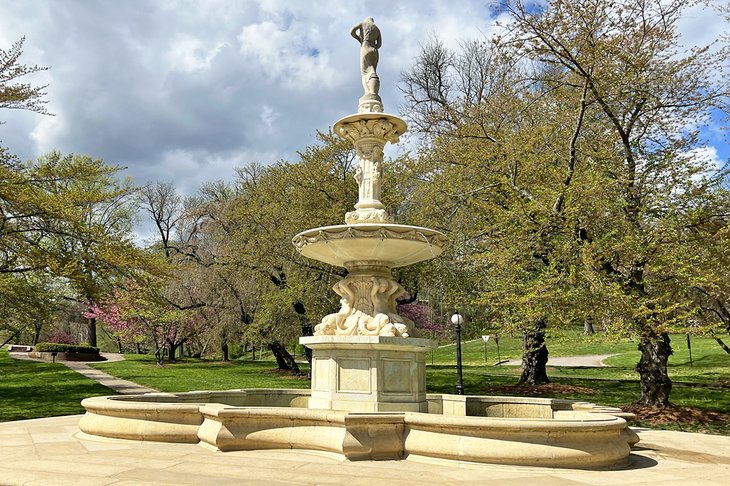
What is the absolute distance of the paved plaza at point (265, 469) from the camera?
18.5 ft

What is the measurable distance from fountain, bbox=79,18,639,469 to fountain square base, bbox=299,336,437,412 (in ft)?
0.05

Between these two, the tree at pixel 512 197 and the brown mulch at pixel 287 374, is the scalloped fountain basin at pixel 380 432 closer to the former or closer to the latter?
the tree at pixel 512 197

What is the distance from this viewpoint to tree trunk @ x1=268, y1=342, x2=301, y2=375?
1119 inches

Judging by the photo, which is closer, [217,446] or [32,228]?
[217,446]

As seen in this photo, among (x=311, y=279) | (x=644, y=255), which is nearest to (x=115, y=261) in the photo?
(x=311, y=279)

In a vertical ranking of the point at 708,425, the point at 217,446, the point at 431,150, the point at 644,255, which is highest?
the point at 431,150

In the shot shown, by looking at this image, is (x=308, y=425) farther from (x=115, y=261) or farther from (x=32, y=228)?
(x=32, y=228)

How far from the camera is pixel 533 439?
6.59 metres

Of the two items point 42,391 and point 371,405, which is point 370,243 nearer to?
point 371,405

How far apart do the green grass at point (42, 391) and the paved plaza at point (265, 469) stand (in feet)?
25.3

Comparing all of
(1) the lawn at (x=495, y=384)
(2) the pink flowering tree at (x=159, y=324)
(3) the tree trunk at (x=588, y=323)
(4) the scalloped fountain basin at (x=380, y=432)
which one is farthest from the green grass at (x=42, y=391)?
(3) the tree trunk at (x=588, y=323)

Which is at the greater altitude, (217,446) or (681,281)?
(681,281)

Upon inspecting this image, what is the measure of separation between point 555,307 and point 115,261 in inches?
473

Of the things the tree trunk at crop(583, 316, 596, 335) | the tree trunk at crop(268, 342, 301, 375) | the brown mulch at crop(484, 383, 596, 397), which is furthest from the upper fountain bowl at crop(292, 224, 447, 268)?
the tree trunk at crop(268, 342, 301, 375)
